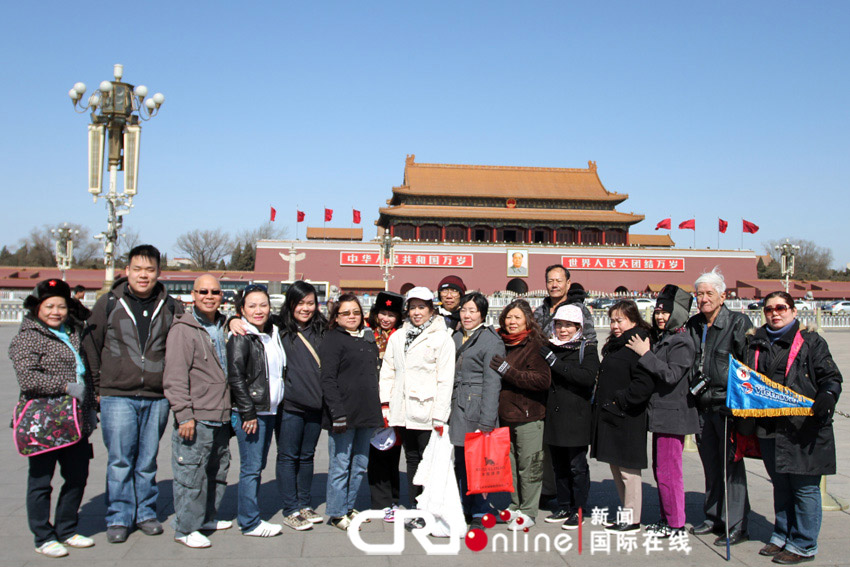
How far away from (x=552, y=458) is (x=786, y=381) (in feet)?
4.68

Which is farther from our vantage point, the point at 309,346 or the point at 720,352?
the point at 309,346

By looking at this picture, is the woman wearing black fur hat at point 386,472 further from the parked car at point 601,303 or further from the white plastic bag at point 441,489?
the parked car at point 601,303

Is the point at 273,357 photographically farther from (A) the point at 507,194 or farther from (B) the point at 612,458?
(A) the point at 507,194

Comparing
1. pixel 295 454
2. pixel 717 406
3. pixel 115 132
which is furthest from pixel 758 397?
pixel 115 132

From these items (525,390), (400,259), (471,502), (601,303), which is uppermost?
(400,259)

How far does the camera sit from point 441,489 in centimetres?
370

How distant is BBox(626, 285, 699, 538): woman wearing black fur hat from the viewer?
3680 millimetres

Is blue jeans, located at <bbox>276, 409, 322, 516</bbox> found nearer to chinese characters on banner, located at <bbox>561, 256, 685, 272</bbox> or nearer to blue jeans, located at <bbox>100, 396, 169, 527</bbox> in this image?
blue jeans, located at <bbox>100, 396, 169, 527</bbox>

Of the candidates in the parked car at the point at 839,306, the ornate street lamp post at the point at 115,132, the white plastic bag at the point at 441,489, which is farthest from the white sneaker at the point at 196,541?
the parked car at the point at 839,306

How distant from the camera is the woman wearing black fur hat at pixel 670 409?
368 centimetres

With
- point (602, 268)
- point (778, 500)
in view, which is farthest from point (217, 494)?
point (602, 268)

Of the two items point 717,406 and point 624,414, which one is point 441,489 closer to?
point 624,414

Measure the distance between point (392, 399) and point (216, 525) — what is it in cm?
123

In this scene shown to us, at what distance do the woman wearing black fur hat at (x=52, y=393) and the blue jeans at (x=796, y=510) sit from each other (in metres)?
3.65
